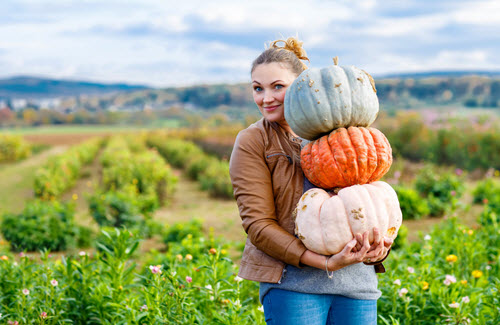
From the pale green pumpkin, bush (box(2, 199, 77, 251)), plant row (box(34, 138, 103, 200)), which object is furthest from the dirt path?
the pale green pumpkin

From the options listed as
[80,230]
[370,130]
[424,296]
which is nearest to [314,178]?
[370,130]

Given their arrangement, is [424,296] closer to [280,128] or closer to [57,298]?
[280,128]

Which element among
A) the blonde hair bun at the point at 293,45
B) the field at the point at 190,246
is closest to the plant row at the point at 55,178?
the field at the point at 190,246

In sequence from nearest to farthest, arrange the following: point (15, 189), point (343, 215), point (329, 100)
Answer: point (343, 215) < point (329, 100) < point (15, 189)

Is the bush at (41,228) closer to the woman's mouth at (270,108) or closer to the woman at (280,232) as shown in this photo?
the woman at (280,232)

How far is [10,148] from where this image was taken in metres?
26.1

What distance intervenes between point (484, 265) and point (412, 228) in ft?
10.4

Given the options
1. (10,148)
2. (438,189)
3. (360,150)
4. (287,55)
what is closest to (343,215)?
(360,150)

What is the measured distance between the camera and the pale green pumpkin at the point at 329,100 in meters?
1.87

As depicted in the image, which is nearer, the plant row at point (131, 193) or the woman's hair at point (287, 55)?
the woman's hair at point (287, 55)

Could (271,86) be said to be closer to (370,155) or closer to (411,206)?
Answer: (370,155)

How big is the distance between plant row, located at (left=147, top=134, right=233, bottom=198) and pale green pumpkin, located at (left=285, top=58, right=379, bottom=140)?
934cm

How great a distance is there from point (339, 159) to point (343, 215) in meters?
0.23

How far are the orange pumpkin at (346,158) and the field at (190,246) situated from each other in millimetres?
1146
